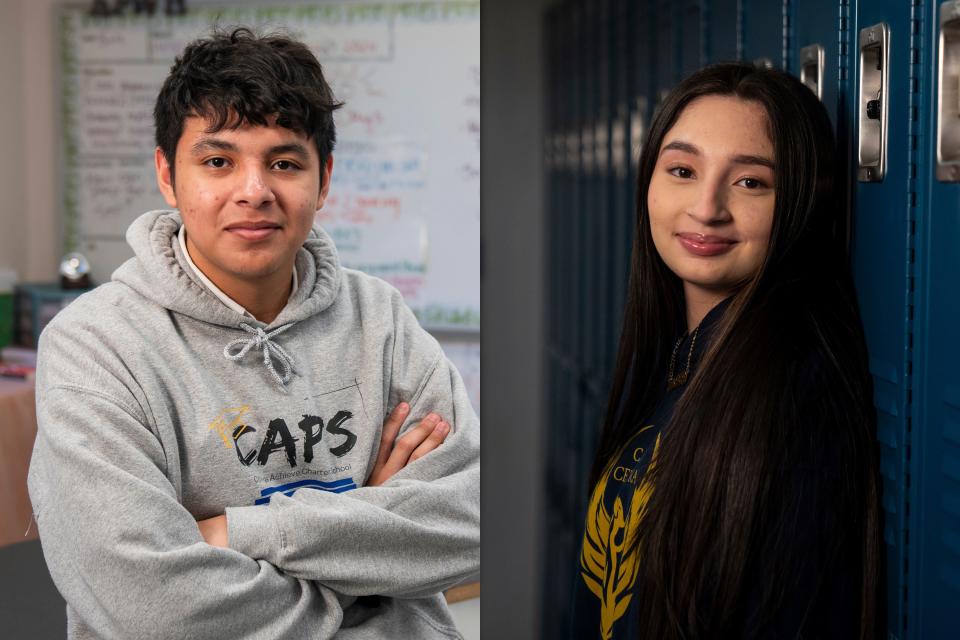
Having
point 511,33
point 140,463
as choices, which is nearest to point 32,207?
point 511,33

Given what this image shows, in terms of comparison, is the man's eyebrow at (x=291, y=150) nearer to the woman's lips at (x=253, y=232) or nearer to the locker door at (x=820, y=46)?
the woman's lips at (x=253, y=232)

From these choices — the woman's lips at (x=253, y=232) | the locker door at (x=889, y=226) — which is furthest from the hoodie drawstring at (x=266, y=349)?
the locker door at (x=889, y=226)

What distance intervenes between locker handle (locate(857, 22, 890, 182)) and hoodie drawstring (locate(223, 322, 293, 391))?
2.57 ft

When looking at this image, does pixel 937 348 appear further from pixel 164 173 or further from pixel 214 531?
pixel 164 173

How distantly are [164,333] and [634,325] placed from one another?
635mm

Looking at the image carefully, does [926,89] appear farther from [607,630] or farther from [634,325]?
[607,630]

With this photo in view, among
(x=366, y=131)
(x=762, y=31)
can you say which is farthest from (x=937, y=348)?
(x=366, y=131)

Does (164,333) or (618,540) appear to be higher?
(164,333)

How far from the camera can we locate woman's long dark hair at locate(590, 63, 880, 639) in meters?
0.94

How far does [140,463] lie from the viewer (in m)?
1.11

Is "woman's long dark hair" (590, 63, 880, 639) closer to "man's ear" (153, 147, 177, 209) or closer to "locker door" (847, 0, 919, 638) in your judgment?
"locker door" (847, 0, 919, 638)

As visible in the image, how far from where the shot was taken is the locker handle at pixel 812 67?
44.9 inches

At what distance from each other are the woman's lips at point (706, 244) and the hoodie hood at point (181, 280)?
0.56m

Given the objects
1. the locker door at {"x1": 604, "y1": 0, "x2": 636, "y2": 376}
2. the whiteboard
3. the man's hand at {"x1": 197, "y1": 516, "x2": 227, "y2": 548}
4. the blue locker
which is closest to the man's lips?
the man's hand at {"x1": 197, "y1": 516, "x2": 227, "y2": 548}
